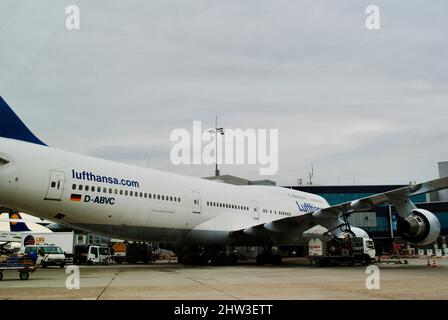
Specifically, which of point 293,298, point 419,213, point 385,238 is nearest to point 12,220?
point 419,213

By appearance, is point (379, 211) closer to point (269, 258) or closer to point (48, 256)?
point (269, 258)

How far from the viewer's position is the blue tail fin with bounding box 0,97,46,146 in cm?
1595

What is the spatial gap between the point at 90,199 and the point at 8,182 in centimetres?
303

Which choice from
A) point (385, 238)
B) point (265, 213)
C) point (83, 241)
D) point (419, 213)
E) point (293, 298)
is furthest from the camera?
point (385, 238)

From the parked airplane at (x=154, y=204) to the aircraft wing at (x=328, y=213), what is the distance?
0.04 metres

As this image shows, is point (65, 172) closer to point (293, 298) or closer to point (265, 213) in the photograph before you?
point (293, 298)

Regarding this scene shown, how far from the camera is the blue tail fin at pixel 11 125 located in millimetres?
15953

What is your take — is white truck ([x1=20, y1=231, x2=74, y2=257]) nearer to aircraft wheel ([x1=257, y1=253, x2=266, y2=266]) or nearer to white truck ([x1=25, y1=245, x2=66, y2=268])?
white truck ([x1=25, y1=245, x2=66, y2=268])

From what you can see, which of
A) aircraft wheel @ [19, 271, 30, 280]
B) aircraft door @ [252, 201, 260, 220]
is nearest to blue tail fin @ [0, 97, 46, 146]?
aircraft wheel @ [19, 271, 30, 280]

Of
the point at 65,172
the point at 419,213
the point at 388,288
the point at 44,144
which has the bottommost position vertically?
the point at 388,288

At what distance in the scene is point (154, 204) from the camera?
19344mm

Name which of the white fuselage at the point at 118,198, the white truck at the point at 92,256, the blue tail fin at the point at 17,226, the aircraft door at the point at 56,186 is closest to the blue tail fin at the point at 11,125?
the white fuselage at the point at 118,198

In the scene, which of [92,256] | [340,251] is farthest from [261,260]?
[92,256]

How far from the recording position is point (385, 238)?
60.4m
